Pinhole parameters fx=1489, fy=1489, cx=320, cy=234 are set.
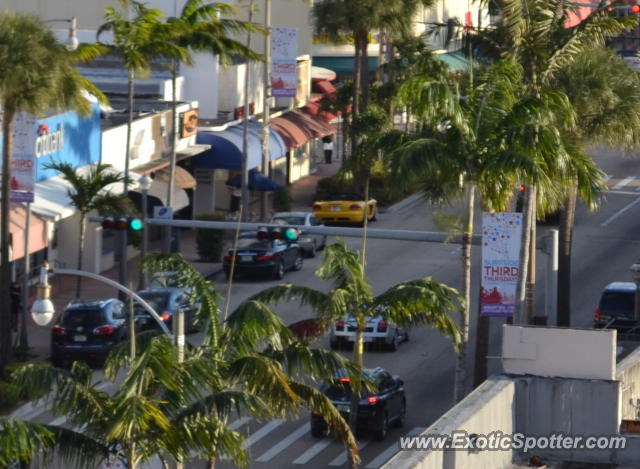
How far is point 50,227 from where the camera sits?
43.4 meters

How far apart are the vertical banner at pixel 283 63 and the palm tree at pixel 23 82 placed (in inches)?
799

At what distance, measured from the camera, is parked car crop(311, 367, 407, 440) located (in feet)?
100

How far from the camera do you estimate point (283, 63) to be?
5522 centimetres

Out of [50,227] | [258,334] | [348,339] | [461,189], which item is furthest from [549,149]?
[50,227]

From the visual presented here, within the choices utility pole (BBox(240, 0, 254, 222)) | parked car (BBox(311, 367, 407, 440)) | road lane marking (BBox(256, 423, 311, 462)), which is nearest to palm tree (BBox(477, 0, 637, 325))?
parked car (BBox(311, 367, 407, 440))

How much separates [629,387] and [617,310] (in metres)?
19.3

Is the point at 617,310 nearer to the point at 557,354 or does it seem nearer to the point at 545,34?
the point at 545,34

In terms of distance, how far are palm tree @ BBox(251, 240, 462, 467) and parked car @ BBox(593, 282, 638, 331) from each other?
13.9 metres

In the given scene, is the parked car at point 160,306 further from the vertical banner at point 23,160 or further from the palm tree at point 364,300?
the palm tree at point 364,300

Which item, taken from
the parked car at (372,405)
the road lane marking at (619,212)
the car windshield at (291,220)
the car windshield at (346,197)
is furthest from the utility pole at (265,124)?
the parked car at (372,405)

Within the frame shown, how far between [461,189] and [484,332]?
569 cm

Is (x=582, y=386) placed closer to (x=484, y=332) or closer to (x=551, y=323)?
(x=484, y=332)


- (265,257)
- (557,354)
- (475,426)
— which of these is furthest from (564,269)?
(475,426)

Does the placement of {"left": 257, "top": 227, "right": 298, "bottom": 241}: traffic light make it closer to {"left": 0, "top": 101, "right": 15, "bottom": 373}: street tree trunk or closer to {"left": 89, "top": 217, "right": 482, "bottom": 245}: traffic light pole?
{"left": 89, "top": 217, "right": 482, "bottom": 245}: traffic light pole
